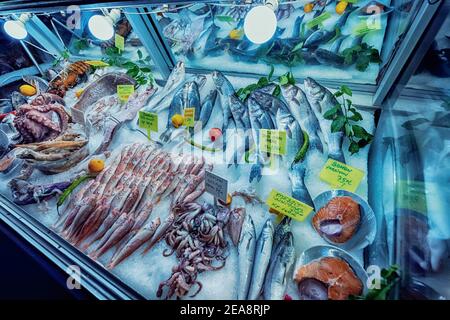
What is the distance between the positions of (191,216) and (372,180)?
1.17 metres

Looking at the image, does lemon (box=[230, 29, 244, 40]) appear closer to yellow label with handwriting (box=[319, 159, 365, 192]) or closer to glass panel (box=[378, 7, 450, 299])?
glass panel (box=[378, 7, 450, 299])

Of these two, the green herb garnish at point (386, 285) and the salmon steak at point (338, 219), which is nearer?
the green herb garnish at point (386, 285)

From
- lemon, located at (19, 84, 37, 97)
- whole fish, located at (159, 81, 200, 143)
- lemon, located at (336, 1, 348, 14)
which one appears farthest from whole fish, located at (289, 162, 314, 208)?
lemon, located at (19, 84, 37, 97)

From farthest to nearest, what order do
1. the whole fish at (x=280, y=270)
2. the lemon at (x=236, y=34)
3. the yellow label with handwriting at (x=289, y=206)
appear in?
1. the lemon at (x=236, y=34)
2. the yellow label with handwriting at (x=289, y=206)
3. the whole fish at (x=280, y=270)

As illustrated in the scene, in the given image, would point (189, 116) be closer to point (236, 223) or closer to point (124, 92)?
point (124, 92)

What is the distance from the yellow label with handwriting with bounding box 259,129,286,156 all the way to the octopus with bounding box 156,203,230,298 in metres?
0.54

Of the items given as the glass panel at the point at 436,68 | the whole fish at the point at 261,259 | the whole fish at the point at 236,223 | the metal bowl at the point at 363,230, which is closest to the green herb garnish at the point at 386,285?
the metal bowl at the point at 363,230

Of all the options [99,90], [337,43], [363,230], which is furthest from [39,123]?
[337,43]

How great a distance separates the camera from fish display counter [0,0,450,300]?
138cm

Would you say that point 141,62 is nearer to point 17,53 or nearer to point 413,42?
point 17,53

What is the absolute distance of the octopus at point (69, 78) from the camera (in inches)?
119

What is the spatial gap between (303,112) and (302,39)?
0.97 m

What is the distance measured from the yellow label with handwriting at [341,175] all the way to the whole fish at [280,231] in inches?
16.6

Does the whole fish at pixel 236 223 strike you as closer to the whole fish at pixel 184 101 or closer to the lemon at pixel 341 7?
the whole fish at pixel 184 101
